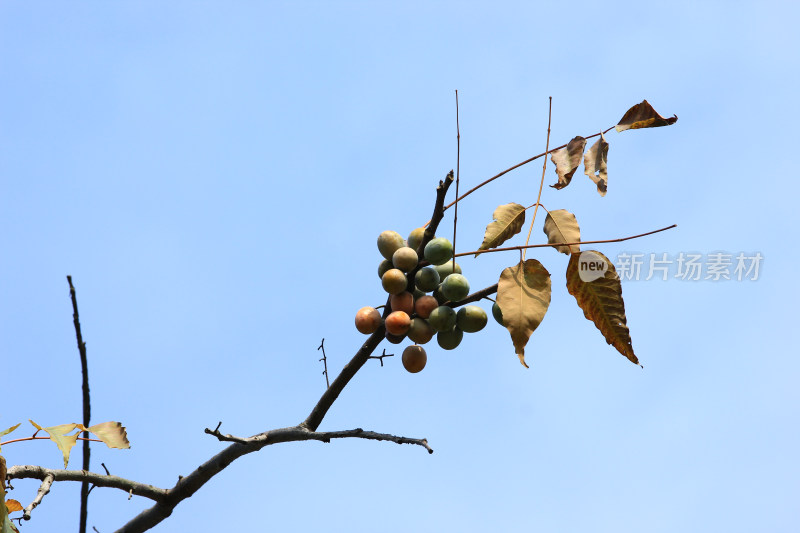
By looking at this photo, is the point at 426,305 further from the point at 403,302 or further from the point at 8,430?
the point at 8,430

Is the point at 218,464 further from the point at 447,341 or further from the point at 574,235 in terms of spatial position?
the point at 574,235

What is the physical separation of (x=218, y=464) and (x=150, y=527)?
16.9 inches

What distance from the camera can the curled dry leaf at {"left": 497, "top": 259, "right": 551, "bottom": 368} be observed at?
9.04 ft

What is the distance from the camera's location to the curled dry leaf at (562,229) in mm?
2967

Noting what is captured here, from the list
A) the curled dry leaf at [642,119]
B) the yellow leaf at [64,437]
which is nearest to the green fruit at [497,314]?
the curled dry leaf at [642,119]

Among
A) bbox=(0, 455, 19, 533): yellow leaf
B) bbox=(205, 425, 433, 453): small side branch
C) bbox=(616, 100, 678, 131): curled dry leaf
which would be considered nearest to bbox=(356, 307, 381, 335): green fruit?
bbox=(205, 425, 433, 453): small side branch

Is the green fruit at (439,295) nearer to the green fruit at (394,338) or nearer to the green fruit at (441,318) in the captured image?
the green fruit at (441,318)

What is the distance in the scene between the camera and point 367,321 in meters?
3.18

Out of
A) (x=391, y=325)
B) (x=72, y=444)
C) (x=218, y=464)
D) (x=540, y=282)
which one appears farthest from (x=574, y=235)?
(x=72, y=444)

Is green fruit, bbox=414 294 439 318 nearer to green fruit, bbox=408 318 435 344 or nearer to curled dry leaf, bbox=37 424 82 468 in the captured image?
green fruit, bbox=408 318 435 344

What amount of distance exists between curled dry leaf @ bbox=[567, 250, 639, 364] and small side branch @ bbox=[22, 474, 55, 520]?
205cm

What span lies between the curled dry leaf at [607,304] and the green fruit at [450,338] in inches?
21.9

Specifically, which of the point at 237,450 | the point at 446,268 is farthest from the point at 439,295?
the point at 237,450

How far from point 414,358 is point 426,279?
1.13 ft
